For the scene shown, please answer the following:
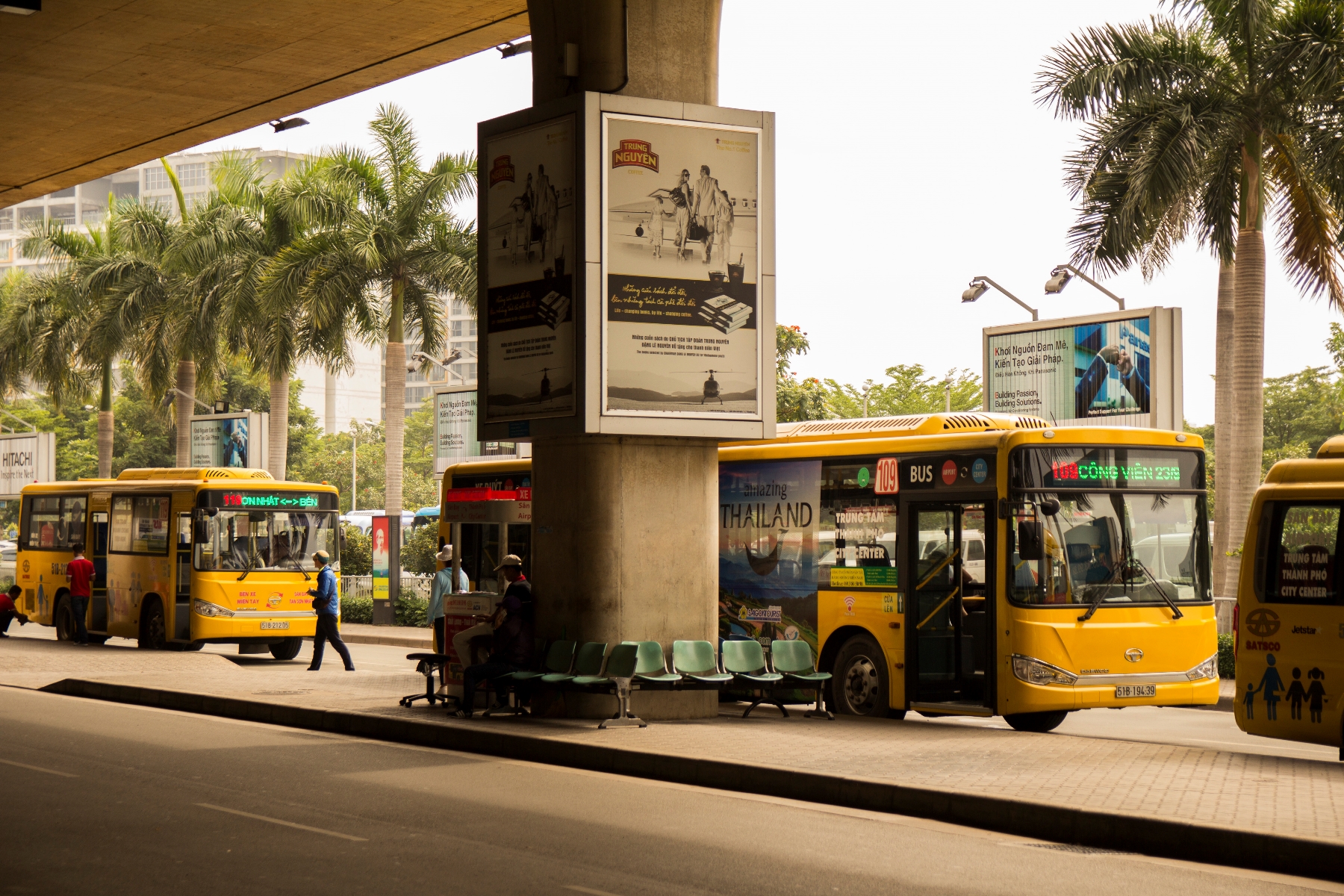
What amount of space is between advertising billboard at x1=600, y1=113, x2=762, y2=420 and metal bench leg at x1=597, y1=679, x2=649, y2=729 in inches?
103

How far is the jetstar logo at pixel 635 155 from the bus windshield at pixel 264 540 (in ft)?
46.4

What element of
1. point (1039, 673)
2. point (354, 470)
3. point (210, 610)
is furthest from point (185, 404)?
point (354, 470)

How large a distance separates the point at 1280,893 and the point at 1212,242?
760 inches

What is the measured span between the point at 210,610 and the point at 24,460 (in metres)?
36.8

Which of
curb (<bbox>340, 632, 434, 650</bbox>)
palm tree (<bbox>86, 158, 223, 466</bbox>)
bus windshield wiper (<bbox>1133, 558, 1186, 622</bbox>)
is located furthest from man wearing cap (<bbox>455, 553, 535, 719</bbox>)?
palm tree (<bbox>86, 158, 223, 466</bbox>)

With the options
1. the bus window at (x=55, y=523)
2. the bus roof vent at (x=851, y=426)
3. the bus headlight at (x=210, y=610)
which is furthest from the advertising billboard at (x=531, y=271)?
the bus window at (x=55, y=523)

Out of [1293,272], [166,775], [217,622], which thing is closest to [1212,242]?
[1293,272]

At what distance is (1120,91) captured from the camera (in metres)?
25.5

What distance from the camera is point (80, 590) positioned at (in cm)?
2836

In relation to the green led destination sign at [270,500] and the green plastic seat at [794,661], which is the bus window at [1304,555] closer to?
the green plastic seat at [794,661]

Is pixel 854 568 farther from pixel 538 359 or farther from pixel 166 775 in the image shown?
pixel 166 775

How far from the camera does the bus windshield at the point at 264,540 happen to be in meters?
26.2

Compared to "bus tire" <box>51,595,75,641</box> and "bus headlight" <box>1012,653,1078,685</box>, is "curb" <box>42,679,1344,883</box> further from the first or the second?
"bus tire" <box>51,595,75,641</box>

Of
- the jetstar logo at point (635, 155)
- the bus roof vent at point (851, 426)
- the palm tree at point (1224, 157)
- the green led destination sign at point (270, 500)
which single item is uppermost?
the palm tree at point (1224, 157)
